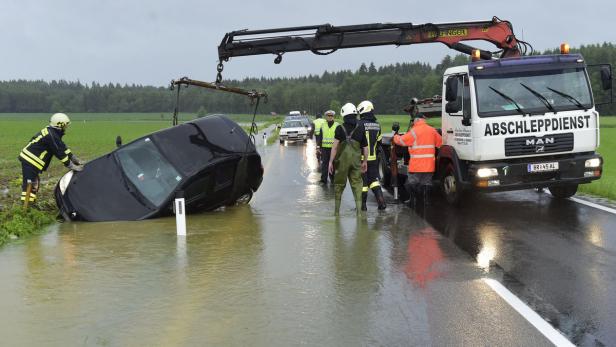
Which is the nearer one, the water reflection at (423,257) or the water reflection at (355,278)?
the water reflection at (355,278)

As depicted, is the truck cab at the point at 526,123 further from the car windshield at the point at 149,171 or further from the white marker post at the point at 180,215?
the car windshield at the point at 149,171

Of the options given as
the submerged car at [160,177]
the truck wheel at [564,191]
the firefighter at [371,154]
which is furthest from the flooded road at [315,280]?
the truck wheel at [564,191]

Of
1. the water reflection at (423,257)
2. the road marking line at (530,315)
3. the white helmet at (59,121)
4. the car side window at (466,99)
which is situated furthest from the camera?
the white helmet at (59,121)

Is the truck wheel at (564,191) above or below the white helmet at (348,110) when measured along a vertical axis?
below

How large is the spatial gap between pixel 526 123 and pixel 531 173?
84 centimetres

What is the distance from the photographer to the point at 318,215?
980cm

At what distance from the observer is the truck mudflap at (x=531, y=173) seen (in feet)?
31.0

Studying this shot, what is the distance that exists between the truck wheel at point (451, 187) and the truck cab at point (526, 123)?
21 centimetres

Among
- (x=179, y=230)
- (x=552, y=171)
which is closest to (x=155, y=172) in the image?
(x=179, y=230)

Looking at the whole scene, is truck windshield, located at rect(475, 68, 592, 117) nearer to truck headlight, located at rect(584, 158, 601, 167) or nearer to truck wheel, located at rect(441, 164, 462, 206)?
truck headlight, located at rect(584, 158, 601, 167)

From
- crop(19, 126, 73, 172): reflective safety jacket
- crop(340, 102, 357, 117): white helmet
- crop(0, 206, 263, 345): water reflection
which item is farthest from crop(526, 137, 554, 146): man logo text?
crop(19, 126, 73, 172): reflective safety jacket

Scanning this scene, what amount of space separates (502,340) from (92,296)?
3.71m

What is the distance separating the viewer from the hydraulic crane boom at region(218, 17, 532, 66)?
12.2 m

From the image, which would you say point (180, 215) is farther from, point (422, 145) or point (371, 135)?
point (422, 145)
